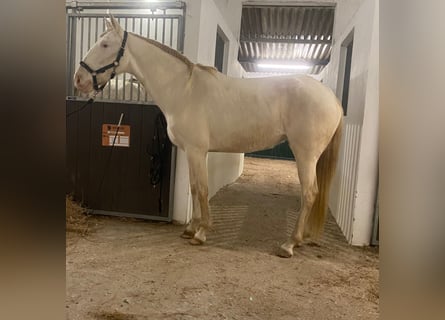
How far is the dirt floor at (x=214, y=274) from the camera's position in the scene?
4.80 feet

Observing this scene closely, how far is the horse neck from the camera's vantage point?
2.31 meters

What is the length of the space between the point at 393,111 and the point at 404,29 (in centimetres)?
9

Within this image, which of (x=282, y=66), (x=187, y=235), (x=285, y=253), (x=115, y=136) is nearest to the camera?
(x=285, y=253)

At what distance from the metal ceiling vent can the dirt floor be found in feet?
9.21

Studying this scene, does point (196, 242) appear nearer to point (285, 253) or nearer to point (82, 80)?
point (285, 253)

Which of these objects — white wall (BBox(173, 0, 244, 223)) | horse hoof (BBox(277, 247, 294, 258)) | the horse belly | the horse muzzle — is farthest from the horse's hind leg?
the horse muzzle

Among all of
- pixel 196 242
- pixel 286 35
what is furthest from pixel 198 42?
pixel 286 35

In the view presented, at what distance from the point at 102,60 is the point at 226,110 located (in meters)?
0.90

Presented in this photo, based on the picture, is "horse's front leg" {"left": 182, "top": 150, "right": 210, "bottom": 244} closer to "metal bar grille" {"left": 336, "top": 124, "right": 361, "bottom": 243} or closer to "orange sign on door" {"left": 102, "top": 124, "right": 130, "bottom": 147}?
"orange sign on door" {"left": 102, "top": 124, "right": 130, "bottom": 147}

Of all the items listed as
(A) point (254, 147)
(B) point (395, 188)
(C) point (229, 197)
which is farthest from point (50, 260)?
(C) point (229, 197)

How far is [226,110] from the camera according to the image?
230 centimetres

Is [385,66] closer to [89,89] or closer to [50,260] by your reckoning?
[50,260]

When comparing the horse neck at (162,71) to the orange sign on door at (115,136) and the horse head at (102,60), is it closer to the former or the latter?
the horse head at (102,60)

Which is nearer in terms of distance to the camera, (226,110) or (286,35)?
(226,110)
